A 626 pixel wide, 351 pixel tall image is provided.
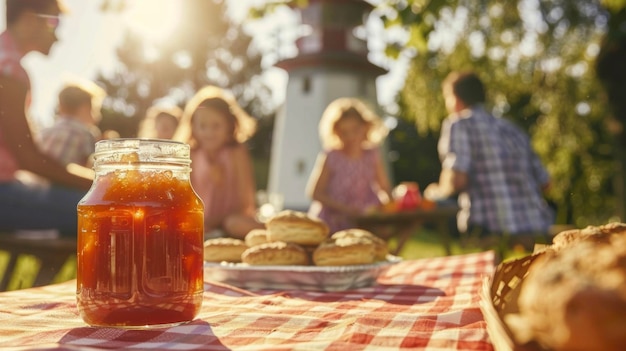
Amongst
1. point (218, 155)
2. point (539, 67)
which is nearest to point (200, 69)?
point (539, 67)

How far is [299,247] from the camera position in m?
1.74

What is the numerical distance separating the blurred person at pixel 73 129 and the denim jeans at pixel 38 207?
4.67ft

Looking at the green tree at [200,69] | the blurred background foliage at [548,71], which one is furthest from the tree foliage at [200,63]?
the blurred background foliage at [548,71]

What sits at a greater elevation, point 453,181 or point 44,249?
point 453,181

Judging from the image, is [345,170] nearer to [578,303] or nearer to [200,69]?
[578,303]

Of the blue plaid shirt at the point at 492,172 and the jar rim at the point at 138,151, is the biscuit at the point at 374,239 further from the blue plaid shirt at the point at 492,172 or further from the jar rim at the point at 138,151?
the blue plaid shirt at the point at 492,172

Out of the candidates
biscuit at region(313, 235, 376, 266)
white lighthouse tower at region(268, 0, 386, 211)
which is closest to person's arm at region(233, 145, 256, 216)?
biscuit at region(313, 235, 376, 266)

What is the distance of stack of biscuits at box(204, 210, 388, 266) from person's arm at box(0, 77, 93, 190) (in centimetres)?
95

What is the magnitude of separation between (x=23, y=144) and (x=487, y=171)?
365 centimetres

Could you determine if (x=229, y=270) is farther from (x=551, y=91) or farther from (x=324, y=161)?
(x=551, y=91)

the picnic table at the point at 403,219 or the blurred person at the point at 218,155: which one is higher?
the blurred person at the point at 218,155

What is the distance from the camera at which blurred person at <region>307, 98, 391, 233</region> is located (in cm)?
562

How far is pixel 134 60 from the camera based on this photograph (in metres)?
34.8

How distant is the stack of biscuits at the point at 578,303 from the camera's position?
57cm
